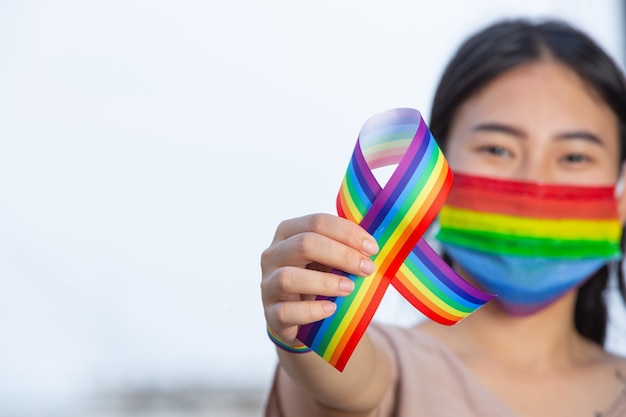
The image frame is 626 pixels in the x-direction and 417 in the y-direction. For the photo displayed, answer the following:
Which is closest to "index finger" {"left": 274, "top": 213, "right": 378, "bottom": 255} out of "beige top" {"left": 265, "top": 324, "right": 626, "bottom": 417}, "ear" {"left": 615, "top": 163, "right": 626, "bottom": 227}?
"beige top" {"left": 265, "top": 324, "right": 626, "bottom": 417}

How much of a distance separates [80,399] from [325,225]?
413cm

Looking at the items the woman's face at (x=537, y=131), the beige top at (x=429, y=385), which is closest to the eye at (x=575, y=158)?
the woman's face at (x=537, y=131)

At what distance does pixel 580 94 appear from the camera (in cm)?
196

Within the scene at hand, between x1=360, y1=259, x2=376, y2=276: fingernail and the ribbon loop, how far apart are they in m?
0.04

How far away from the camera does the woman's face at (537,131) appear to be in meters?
1.86

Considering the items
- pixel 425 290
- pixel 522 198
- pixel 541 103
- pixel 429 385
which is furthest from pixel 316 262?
pixel 541 103

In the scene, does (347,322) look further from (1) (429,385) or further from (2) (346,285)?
(1) (429,385)

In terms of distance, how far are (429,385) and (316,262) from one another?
0.58 m

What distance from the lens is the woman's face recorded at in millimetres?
1857

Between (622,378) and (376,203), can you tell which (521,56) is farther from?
(376,203)

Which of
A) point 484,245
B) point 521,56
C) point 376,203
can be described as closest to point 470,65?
point 521,56

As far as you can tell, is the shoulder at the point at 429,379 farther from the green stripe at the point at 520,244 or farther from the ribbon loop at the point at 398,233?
the ribbon loop at the point at 398,233

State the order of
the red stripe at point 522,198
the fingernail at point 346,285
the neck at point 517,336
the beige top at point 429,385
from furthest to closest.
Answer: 1. the neck at point 517,336
2. the red stripe at point 522,198
3. the beige top at point 429,385
4. the fingernail at point 346,285

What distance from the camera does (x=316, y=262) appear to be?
4.01ft
